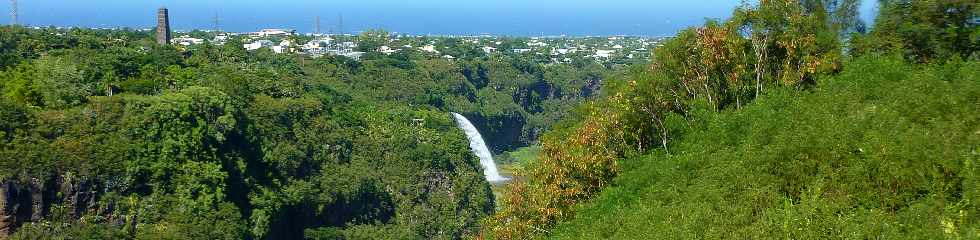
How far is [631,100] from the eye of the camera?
16.8 meters

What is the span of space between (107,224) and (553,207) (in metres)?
15.2

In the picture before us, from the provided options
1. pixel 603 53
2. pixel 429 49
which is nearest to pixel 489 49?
pixel 603 53

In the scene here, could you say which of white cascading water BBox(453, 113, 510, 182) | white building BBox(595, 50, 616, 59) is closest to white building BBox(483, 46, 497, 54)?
white building BBox(595, 50, 616, 59)

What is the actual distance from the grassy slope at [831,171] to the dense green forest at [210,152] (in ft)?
53.1

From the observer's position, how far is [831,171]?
1066 cm

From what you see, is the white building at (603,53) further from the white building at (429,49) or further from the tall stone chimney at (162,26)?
the tall stone chimney at (162,26)

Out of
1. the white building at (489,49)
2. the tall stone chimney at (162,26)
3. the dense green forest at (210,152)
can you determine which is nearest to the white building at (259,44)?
the dense green forest at (210,152)

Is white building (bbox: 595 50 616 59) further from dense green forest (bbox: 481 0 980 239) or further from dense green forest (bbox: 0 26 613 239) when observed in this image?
dense green forest (bbox: 481 0 980 239)

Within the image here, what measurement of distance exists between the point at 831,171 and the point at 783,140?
1.22 metres

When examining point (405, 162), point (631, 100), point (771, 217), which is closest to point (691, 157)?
point (631, 100)

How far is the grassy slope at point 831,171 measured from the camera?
9477 millimetres

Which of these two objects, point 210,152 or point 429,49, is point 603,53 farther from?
point 210,152

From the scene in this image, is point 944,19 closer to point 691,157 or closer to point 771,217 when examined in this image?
point 691,157

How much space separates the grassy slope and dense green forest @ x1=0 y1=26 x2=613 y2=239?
1618 centimetres
